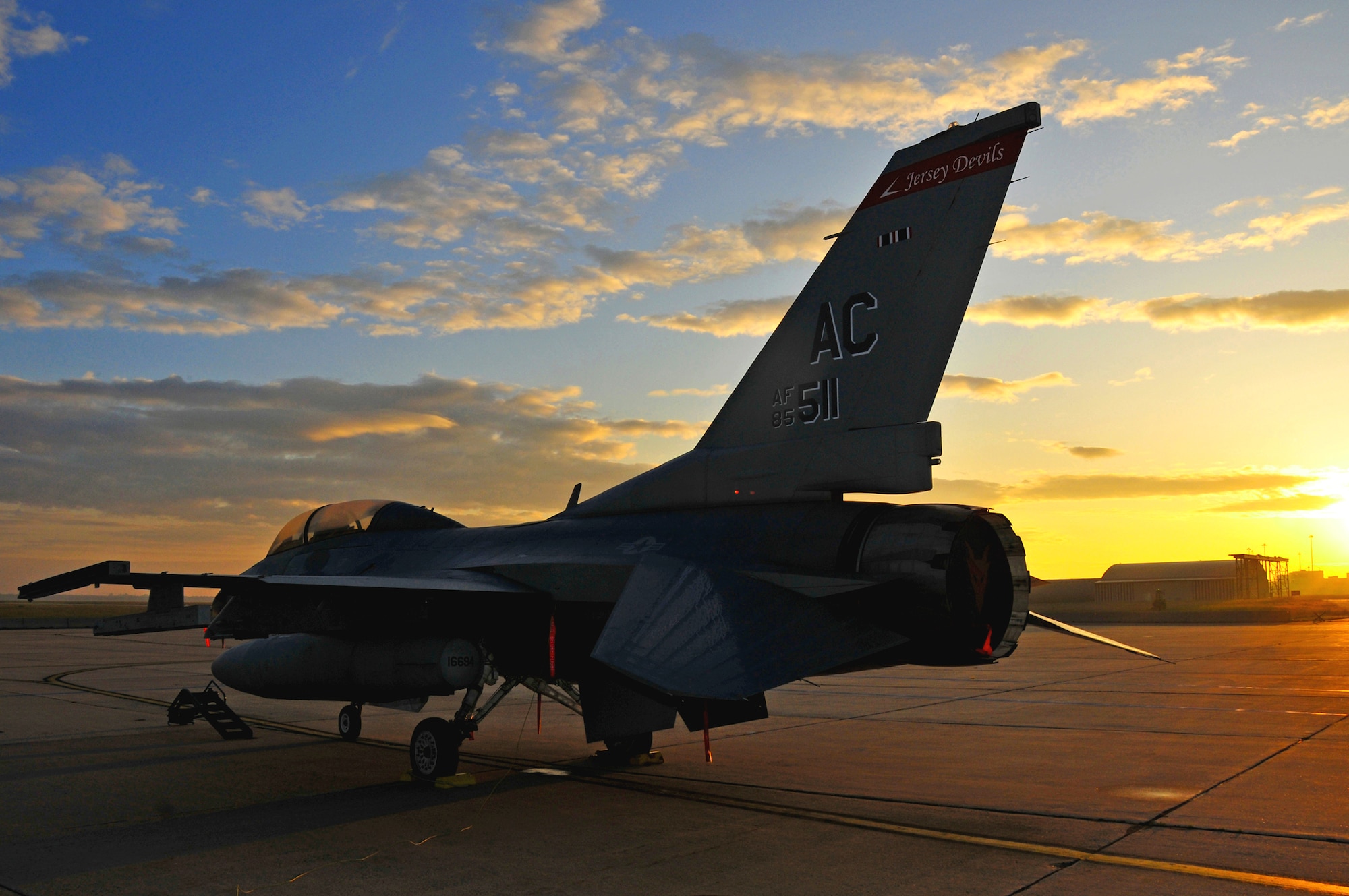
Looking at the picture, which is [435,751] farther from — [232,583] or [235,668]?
[235,668]

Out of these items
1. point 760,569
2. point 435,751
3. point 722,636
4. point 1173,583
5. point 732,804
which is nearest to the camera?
point 722,636

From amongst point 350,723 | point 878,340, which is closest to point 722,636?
point 878,340

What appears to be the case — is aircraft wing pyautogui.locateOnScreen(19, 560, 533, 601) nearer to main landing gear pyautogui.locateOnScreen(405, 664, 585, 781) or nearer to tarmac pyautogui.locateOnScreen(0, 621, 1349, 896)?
main landing gear pyautogui.locateOnScreen(405, 664, 585, 781)

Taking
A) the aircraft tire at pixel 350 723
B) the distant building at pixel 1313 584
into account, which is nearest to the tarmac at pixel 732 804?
the aircraft tire at pixel 350 723

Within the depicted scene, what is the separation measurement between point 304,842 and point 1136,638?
104ft

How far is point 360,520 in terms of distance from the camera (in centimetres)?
1246

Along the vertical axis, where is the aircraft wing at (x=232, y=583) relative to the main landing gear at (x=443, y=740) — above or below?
above

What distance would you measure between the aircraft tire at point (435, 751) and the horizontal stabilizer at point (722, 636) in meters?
3.21

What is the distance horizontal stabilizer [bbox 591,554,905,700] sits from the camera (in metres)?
6.29

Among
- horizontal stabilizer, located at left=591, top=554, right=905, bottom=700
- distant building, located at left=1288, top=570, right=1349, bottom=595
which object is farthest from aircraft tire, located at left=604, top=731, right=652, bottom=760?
distant building, located at left=1288, top=570, right=1349, bottom=595

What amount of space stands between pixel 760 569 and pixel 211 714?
985 cm

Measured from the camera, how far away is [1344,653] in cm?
2480

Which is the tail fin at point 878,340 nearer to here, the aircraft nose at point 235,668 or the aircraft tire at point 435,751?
the aircraft tire at point 435,751

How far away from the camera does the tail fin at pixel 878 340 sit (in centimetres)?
730
